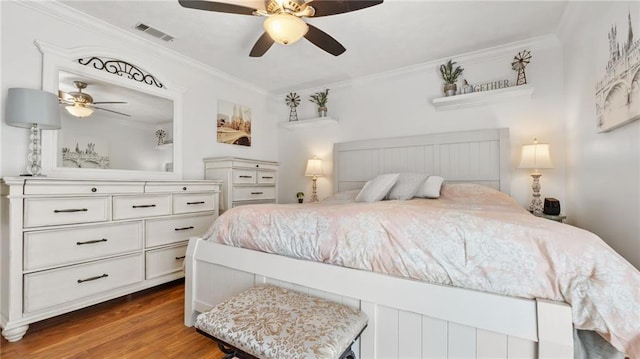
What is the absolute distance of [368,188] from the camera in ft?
8.59

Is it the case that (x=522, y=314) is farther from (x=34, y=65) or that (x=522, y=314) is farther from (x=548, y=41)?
(x=34, y=65)

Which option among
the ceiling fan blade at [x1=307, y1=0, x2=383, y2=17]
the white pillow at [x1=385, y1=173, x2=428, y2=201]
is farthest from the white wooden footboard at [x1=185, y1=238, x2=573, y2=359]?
the ceiling fan blade at [x1=307, y1=0, x2=383, y2=17]

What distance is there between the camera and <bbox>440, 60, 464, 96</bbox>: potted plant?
2.92 metres

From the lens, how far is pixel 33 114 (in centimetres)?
182

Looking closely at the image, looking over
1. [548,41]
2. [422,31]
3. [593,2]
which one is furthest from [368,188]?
[548,41]

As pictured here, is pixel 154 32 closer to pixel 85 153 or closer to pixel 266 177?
pixel 85 153

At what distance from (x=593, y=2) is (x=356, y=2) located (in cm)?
168

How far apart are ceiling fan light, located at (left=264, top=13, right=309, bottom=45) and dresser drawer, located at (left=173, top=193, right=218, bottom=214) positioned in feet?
5.68

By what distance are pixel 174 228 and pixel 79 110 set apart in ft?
4.12

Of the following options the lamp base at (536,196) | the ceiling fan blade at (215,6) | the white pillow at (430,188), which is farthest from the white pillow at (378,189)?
the ceiling fan blade at (215,6)

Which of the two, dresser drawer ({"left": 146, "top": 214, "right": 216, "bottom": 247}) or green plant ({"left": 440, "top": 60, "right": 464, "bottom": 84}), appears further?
green plant ({"left": 440, "top": 60, "right": 464, "bottom": 84})

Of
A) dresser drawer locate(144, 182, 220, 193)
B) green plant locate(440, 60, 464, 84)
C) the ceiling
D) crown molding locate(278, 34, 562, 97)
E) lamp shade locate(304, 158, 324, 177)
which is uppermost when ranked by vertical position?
the ceiling

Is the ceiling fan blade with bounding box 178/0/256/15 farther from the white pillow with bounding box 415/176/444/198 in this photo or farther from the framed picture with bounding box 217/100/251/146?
the white pillow with bounding box 415/176/444/198

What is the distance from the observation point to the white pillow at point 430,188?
2543 millimetres
